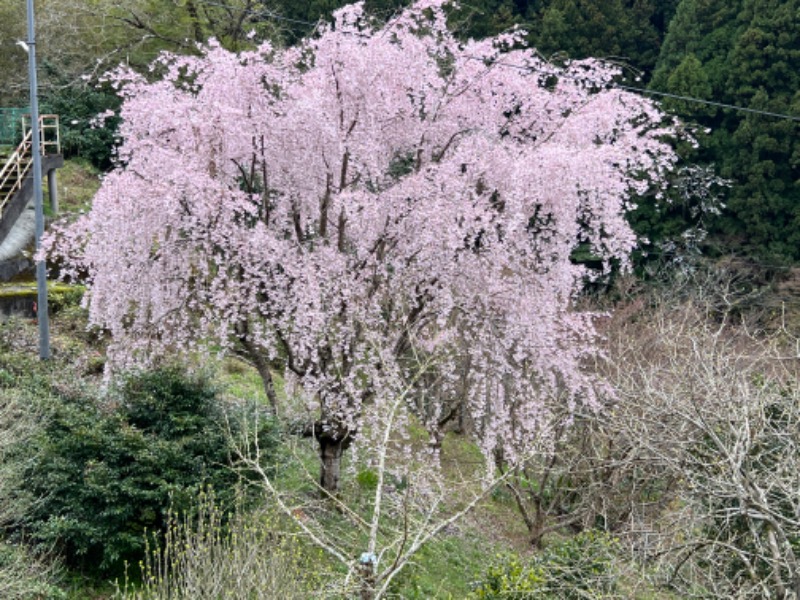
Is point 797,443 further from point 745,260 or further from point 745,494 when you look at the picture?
point 745,260

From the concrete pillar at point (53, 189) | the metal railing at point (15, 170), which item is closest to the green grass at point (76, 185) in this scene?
the concrete pillar at point (53, 189)

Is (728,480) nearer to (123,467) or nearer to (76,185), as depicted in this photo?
(123,467)

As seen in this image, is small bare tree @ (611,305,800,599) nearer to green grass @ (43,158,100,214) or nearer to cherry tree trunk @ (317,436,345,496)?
cherry tree trunk @ (317,436,345,496)

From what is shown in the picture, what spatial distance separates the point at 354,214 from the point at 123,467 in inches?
122

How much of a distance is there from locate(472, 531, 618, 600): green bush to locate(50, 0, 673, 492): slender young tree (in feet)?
5.56

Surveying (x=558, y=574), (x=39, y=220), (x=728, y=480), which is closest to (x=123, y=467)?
(x=558, y=574)

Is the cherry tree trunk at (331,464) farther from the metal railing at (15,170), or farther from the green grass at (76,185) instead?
the green grass at (76,185)

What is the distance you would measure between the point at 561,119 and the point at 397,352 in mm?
3199

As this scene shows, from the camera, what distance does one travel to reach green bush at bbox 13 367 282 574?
6.18 m

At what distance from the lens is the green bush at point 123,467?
618 cm

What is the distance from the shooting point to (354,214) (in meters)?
7.24

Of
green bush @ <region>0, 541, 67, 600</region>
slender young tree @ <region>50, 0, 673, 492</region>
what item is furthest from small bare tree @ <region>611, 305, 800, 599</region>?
green bush @ <region>0, 541, 67, 600</region>

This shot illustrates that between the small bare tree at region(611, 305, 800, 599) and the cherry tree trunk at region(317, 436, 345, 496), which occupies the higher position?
the small bare tree at region(611, 305, 800, 599)

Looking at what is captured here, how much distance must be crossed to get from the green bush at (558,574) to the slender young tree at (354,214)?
1.70 m
